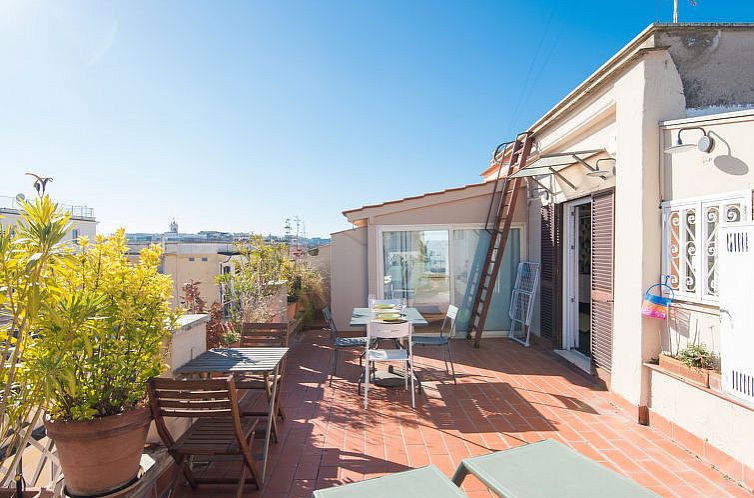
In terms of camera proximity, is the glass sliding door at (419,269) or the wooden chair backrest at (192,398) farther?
the glass sliding door at (419,269)

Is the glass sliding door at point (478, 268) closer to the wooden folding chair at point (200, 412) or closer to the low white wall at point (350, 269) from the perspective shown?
the low white wall at point (350, 269)

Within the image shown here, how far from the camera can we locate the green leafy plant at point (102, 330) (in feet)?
6.69

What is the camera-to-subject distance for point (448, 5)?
7.65 meters

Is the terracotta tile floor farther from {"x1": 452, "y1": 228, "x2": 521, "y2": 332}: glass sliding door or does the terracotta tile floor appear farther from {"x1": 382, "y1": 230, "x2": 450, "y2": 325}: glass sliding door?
{"x1": 382, "y1": 230, "x2": 450, "y2": 325}: glass sliding door

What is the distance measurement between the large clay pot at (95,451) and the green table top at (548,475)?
6.40 feet

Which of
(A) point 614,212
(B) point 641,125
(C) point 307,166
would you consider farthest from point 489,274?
(C) point 307,166


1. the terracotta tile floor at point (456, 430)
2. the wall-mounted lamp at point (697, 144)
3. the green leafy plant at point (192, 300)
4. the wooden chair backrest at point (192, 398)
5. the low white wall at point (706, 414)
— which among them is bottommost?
the terracotta tile floor at point (456, 430)

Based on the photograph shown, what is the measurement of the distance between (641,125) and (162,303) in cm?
455

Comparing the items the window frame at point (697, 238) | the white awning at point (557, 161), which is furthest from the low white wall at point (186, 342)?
the white awning at point (557, 161)

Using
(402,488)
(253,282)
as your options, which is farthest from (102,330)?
(253,282)

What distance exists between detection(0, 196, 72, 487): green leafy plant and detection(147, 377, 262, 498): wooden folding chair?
636 millimetres

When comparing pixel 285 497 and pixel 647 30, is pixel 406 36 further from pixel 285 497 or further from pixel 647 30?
pixel 285 497

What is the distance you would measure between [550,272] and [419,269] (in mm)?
2557

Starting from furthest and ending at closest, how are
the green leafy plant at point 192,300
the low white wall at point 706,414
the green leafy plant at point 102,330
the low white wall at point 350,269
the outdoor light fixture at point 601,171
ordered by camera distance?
the low white wall at point 350,269 < the green leafy plant at point 192,300 < the outdoor light fixture at point 601,171 < the low white wall at point 706,414 < the green leafy plant at point 102,330
